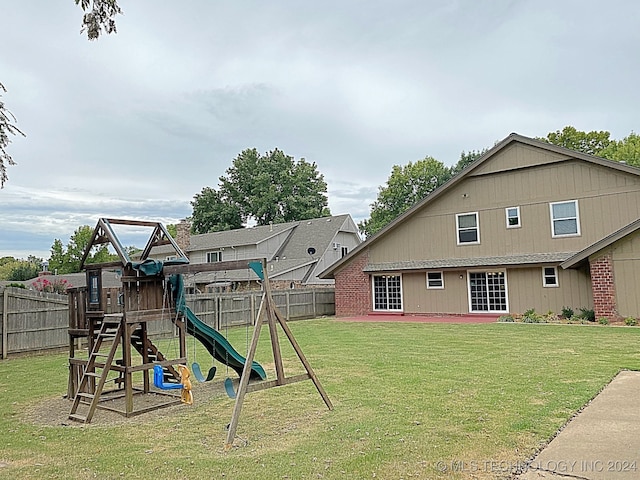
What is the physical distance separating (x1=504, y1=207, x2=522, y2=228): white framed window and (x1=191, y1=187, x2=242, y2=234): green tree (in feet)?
125

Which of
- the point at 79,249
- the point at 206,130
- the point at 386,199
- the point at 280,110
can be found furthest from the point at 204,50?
the point at 79,249

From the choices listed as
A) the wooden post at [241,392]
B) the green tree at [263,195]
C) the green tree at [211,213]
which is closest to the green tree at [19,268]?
the green tree at [211,213]

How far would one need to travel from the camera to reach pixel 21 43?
927cm

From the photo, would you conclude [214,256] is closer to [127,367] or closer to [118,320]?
[118,320]

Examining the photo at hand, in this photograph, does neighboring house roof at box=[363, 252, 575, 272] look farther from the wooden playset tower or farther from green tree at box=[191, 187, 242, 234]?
green tree at box=[191, 187, 242, 234]

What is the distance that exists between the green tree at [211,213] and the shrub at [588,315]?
135 feet

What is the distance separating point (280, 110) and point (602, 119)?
80.7ft

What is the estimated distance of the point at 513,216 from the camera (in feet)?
61.8

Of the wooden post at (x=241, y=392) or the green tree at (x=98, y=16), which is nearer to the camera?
the wooden post at (x=241, y=392)

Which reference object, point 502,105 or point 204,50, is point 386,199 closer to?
point 502,105

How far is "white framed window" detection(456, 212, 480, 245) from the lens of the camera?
19.7 meters

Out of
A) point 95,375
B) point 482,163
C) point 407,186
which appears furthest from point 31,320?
point 407,186

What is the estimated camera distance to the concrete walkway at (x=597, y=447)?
153 inches

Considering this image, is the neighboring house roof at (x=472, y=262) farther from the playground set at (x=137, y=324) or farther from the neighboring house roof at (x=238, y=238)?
the neighboring house roof at (x=238, y=238)
